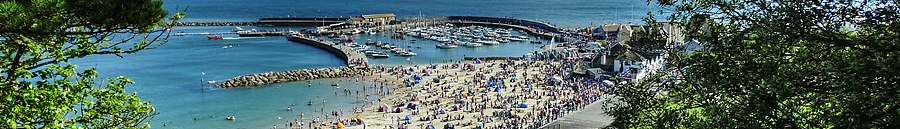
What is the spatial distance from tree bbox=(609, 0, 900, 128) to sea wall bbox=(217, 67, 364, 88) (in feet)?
101

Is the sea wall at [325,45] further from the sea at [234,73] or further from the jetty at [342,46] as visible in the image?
the sea at [234,73]

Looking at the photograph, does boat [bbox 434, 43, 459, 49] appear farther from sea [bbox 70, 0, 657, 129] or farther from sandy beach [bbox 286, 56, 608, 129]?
sandy beach [bbox 286, 56, 608, 129]

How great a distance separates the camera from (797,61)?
5.26m

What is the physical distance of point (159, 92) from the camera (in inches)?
1297

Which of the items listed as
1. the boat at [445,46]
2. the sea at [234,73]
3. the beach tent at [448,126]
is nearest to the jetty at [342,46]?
Answer: the sea at [234,73]

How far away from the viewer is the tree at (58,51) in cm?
569

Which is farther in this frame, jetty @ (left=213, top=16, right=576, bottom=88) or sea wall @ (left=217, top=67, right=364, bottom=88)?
jetty @ (left=213, top=16, right=576, bottom=88)

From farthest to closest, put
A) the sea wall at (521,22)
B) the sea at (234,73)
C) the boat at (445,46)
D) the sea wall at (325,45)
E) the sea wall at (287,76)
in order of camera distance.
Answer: the sea wall at (521,22) < the boat at (445,46) < the sea wall at (325,45) < the sea wall at (287,76) < the sea at (234,73)

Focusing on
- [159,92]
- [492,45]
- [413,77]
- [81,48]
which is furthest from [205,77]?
[81,48]

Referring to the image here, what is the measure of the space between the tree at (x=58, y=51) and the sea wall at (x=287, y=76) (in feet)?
93.0

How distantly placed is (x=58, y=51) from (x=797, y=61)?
5541 mm

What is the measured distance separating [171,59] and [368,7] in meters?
78.0

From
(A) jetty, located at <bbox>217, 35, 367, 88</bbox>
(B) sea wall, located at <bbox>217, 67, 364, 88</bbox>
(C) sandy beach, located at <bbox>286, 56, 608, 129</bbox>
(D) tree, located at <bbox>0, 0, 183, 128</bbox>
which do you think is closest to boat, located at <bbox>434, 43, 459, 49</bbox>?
(A) jetty, located at <bbox>217, 35, 367, 88</bbox>

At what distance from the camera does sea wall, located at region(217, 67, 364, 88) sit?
34562 millimetres
